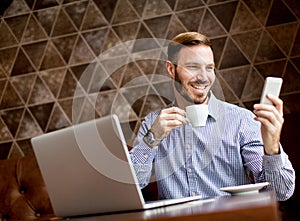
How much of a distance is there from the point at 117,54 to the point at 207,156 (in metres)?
0.95

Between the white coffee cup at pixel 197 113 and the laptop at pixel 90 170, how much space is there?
0.23 meters

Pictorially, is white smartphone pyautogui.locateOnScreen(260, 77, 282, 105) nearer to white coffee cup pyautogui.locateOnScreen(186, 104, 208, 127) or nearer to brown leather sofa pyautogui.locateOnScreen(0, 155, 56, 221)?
white coffee cup pyautogui.locateOnScreen(186, 104, 208, 127)

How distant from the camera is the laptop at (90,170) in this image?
3.89 feet

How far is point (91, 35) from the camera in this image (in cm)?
261

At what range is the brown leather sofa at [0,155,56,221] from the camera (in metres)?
2.44

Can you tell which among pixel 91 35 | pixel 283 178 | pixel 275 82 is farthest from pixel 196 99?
pixel 91 35

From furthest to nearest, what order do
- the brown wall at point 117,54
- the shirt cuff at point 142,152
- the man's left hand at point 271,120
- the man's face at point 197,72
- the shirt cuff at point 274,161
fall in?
the brown wall at point 117,54 → the man's face at point 197,72 → the shirt cuff at point 142,152 → the shirt cuff at point 274,161 → the man's left hand at point 271,120

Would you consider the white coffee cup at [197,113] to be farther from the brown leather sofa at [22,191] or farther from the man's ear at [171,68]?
the brown leather sofa at [22,191]

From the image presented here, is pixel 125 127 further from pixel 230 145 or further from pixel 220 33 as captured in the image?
pixel 230 145

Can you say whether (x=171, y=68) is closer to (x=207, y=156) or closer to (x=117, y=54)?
(x=207, y=156)

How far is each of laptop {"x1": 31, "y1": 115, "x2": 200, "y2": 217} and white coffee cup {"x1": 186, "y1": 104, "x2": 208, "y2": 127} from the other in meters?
0.23

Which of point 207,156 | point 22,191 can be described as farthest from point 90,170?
point 22,191

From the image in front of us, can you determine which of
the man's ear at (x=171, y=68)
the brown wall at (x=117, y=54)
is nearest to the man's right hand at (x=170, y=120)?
the man's ear at (x=171, y=68)

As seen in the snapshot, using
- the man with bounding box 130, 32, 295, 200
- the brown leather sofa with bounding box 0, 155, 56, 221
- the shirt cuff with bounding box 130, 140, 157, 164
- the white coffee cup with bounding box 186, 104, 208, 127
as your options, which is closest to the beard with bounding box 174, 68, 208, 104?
the man with bounding box 130, 32, 295, 200
